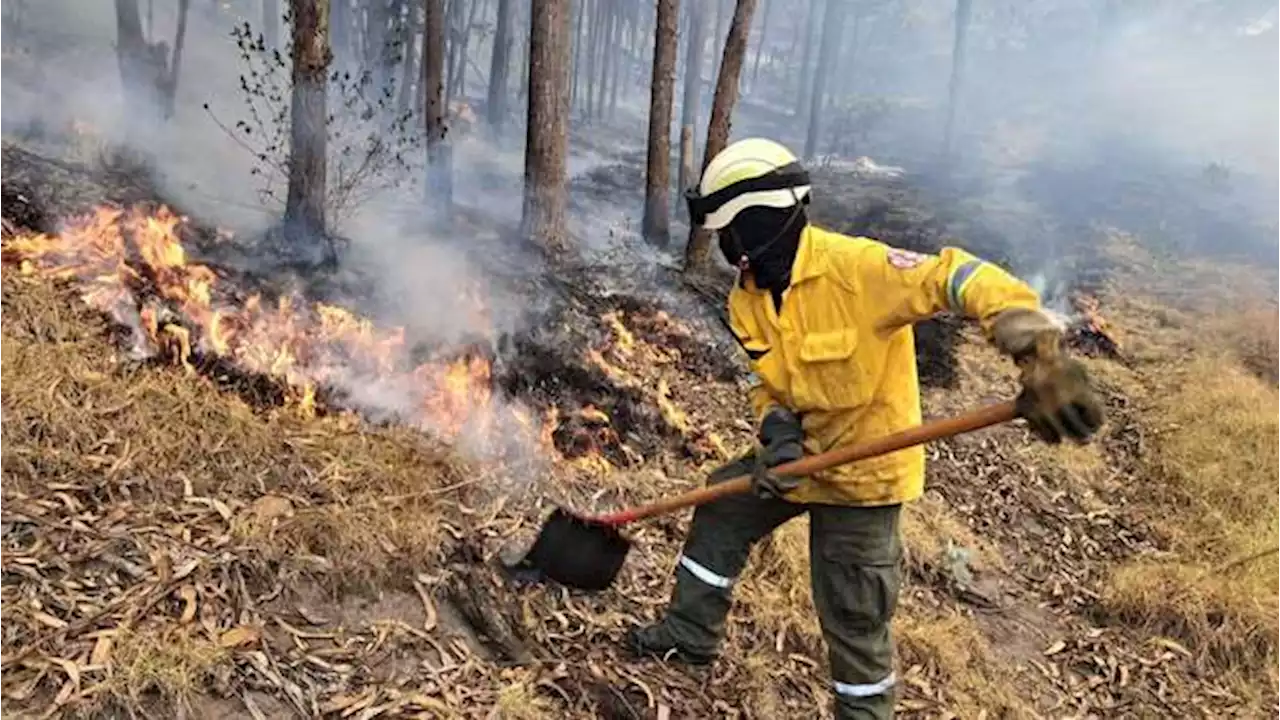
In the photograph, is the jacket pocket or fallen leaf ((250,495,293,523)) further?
fallen leaf ((250,495,293,523))

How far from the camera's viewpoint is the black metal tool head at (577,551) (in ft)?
13.4

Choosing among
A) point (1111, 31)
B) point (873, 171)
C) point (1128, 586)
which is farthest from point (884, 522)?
point (1111, 31)

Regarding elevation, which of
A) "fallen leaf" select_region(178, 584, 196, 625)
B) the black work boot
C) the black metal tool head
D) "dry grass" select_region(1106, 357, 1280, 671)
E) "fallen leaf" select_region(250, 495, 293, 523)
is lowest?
"dry grass" select_region(1106, 357, 1280, 671)

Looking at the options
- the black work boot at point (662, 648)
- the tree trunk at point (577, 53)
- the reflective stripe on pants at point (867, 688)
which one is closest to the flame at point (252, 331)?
A: the black work boot at point (662, 648)

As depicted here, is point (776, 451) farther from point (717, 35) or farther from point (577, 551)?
point (717, 35)

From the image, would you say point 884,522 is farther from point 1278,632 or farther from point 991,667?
point 1278,632

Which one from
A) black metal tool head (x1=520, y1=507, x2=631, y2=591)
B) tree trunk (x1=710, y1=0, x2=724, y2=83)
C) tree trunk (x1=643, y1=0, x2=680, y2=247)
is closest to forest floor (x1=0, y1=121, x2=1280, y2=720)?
black metal tool head (x1=520, y1=507, x2=631, y2=591)

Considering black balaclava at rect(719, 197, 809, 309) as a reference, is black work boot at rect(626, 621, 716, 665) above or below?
below

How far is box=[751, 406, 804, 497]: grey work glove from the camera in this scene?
135 inches

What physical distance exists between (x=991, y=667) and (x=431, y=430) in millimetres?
3039

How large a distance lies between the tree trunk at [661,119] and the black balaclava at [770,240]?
7717 mm

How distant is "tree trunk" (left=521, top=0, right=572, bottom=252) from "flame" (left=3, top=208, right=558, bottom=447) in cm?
364

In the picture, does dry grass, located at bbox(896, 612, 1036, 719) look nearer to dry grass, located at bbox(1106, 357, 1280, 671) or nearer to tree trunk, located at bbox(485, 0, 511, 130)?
dry grass, located at bbox(1106, 357, 1280, 671)

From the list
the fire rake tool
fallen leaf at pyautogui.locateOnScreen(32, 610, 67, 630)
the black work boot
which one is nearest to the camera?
fallen leaf at pyautogui.locateOnScreen(32, 610, 67, 630)
